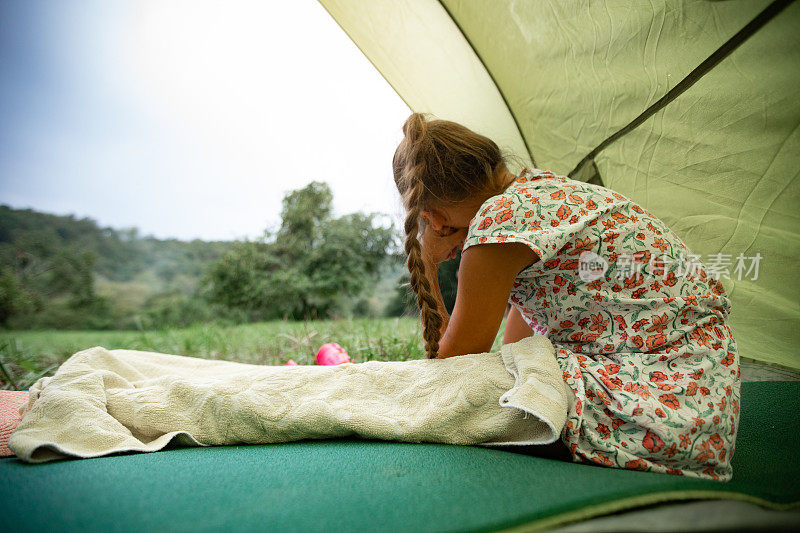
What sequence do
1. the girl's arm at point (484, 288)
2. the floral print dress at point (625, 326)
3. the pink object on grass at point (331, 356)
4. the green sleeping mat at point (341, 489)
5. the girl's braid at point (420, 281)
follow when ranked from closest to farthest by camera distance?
the green sleeping mat at point (341, 489)
the floral print dress at point (625, 326)
the girl's arm at point (484, 288)
the girl's braid at point (420, 281)
the pink object on grass at point (331, 356)

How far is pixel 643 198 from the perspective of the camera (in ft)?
5.70

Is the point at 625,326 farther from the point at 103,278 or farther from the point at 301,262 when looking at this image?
the point at 103,278

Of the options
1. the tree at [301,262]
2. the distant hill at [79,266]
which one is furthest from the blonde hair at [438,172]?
the distant hill at [79,266]

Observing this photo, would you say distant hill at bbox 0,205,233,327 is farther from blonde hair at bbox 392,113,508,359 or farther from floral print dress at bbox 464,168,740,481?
floral print dress at bbox 464,168,740,481

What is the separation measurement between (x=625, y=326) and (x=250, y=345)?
2.53 m

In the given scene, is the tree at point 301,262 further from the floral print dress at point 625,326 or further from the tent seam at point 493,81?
the floral print dress at point 625,326

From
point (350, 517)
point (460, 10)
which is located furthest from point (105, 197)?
point (350, 517)

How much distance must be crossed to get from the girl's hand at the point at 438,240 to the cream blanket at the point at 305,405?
12.9 inches

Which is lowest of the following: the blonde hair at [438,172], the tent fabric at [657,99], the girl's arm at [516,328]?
the girl's arm at [516,328]

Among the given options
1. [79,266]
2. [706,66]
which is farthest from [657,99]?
[79,266]

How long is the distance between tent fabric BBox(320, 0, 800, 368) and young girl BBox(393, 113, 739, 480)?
1.63ft

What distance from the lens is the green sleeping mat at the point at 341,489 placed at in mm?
622

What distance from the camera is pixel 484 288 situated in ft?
3.27

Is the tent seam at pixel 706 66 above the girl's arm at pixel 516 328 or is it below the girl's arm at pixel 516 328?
above
